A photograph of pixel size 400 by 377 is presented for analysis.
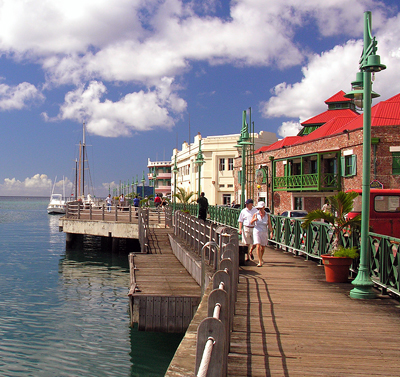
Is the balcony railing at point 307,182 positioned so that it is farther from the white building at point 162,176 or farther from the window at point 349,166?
the white building at point 162,176

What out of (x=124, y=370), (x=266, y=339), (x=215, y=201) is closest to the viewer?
(x=266, y=339)

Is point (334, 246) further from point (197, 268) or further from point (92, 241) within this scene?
point (92, 241)

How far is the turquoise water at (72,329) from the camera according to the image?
10.4 meters

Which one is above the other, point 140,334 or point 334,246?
point 334,246

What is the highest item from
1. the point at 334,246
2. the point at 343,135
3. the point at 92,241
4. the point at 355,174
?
the point at 343,135

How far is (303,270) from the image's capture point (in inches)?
466

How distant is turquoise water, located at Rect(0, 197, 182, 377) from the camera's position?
1041cm

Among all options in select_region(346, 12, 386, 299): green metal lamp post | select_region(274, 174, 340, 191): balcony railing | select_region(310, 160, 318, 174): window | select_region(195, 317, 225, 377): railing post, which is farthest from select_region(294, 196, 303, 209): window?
select_region(195, 317, 225, 377): railing post

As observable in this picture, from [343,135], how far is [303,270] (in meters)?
21.5

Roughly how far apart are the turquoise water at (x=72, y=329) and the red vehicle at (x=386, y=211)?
279 inches

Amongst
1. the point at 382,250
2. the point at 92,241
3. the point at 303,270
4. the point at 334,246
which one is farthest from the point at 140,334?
the point at 92,241

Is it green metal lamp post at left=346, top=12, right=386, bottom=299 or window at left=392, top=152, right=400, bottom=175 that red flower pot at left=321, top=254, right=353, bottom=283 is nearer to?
green metal lamp post at left=346, top=12, right=386, bottom=299

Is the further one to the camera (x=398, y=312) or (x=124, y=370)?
(x=124, y=370)

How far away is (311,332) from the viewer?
20.7 feet
